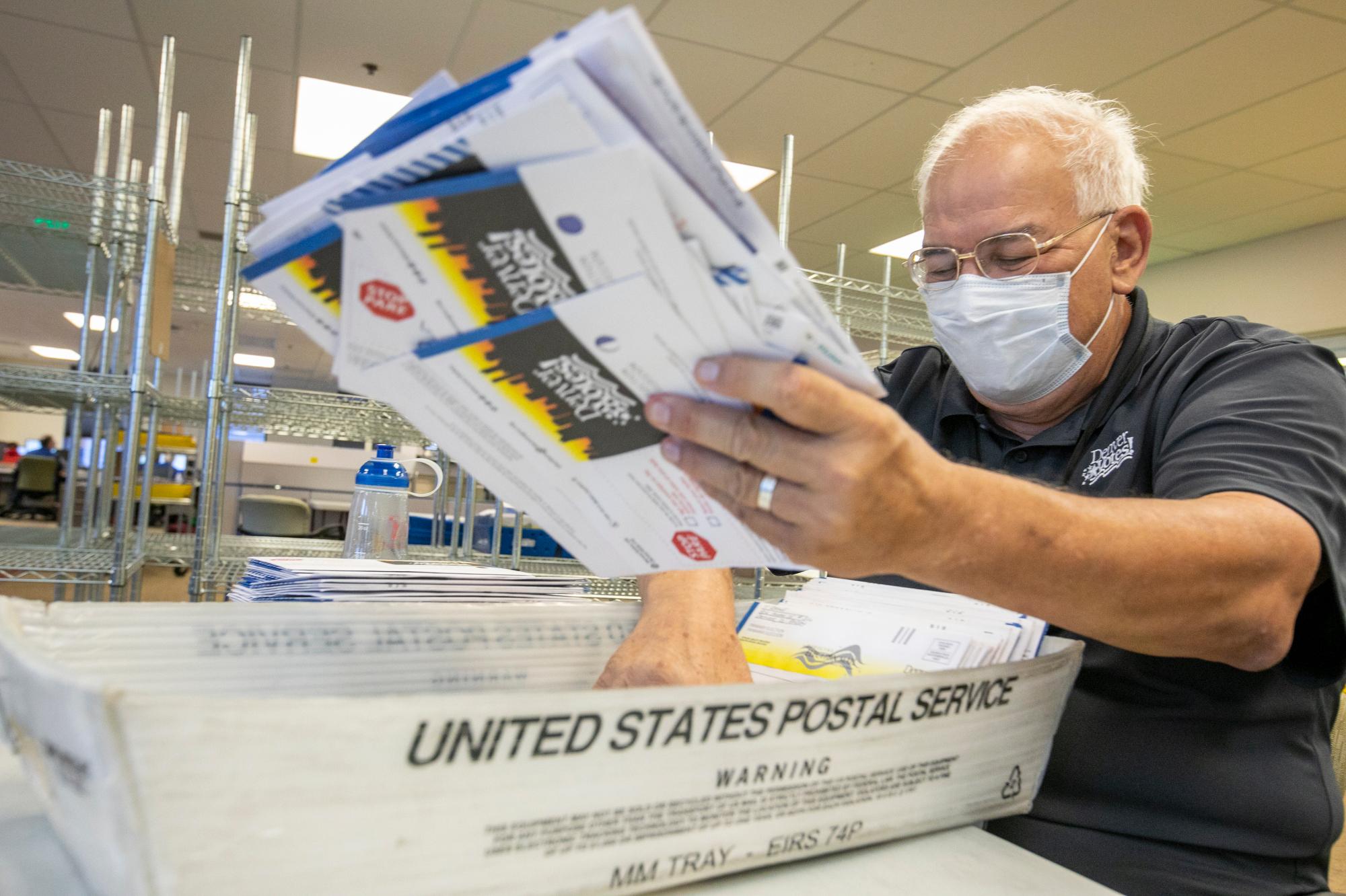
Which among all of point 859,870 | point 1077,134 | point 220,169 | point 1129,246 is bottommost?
point 859,870

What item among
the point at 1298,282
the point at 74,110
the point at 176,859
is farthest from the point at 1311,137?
the point at 74,110

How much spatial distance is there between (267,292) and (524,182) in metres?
0.18

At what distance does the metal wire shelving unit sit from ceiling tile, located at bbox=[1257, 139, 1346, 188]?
1.94 metres

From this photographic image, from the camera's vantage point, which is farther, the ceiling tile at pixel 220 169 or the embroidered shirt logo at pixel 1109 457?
the ceiling tile at pixel 220 169

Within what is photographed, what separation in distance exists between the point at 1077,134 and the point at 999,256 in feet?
0.52

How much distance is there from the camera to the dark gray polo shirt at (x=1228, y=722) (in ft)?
2.04

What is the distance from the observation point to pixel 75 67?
330cm

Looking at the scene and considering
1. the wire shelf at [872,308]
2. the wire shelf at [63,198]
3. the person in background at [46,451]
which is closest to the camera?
the wire shelf at [63,198]

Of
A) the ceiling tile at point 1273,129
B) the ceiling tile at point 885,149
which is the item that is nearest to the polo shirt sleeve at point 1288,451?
the ceiling tile at point 885,149

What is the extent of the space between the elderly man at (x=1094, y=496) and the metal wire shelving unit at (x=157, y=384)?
2.75 ft

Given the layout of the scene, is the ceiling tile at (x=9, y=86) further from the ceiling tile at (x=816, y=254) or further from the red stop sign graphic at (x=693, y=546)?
the red stop sign graphic at (x=693, y=546)

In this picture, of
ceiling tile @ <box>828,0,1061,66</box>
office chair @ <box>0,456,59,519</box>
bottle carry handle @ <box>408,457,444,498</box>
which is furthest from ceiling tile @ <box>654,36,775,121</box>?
office chair @ <box>0,456,59,519</box>

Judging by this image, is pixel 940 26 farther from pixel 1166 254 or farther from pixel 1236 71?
pixel 1166 254

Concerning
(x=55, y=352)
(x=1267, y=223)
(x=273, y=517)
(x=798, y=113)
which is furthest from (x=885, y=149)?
(x=55, y=352)
